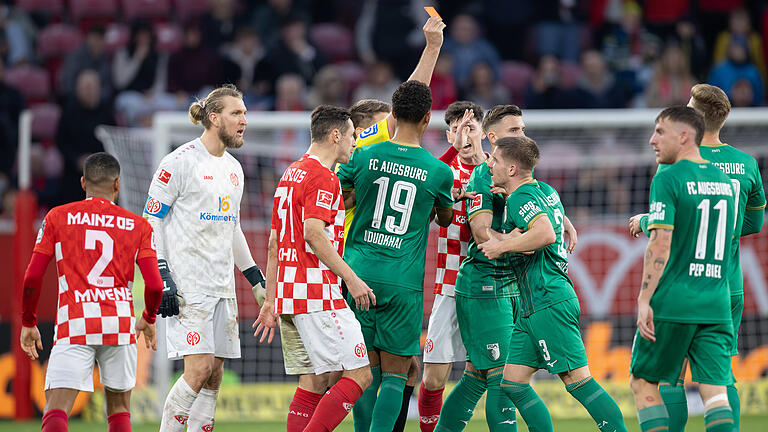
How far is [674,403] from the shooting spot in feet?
18.3

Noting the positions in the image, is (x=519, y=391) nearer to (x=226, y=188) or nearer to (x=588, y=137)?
(x=226, y=188)

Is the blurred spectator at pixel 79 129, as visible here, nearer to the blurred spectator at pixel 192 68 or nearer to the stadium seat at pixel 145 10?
the blurred spectator at pixel 192 68

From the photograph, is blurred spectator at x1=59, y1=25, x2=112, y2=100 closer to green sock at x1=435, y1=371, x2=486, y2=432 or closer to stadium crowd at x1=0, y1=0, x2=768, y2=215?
stadium crowd at x1=0, y1=0, x2=768, y2=215

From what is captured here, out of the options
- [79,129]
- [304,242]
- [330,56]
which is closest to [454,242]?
[304,242]

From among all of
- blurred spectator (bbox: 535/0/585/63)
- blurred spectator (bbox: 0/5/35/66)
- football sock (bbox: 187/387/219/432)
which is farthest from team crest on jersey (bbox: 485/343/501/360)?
blurred spectator (bbox: 0/5/35/66)

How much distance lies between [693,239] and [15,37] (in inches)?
489

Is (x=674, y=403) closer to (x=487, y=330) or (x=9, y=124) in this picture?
(x=487, y=330)

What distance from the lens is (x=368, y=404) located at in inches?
254

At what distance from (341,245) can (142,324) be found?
139 cm

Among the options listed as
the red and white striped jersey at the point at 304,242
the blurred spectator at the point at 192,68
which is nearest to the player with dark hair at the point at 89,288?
the red and white striped jersey at the point at 304,242

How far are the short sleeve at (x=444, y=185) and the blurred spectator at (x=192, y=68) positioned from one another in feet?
27.3

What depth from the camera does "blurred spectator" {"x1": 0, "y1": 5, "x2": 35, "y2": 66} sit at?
47.7 feet

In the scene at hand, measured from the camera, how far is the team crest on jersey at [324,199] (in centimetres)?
560

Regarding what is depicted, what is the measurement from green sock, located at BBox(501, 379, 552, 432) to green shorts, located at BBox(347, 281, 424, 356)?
0.69 metres
